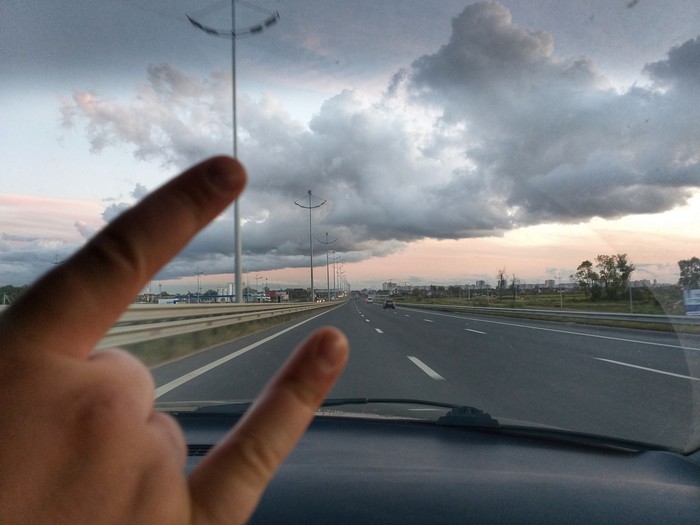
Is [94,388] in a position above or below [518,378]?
above

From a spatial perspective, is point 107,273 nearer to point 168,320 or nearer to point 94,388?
point 94,388

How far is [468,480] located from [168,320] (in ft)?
26.1

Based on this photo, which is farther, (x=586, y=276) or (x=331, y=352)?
(x=586, y=276)

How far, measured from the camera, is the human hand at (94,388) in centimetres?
85

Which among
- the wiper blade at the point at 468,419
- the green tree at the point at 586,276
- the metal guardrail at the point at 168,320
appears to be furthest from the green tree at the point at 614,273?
the metal guardrail at the point at 168,320

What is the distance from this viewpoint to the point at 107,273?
0.85 meters

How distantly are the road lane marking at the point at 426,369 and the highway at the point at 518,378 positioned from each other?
0.02 meters

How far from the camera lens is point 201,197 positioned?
886 millimetres

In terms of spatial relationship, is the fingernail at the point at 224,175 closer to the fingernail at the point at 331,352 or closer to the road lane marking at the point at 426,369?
the fingernail at the point at 331,352

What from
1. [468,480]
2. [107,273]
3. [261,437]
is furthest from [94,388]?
[468,480]

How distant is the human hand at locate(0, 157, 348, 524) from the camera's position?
85 cm

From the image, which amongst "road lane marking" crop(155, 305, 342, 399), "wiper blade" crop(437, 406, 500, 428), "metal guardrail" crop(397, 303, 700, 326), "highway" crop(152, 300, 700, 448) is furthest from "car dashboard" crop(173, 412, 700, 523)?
"metal guardrail" crop(397, 303, 700, 326)

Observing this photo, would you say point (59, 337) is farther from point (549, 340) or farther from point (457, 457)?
point (549, 340)

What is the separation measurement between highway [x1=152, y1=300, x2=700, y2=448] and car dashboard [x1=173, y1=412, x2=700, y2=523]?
44.0 inches
